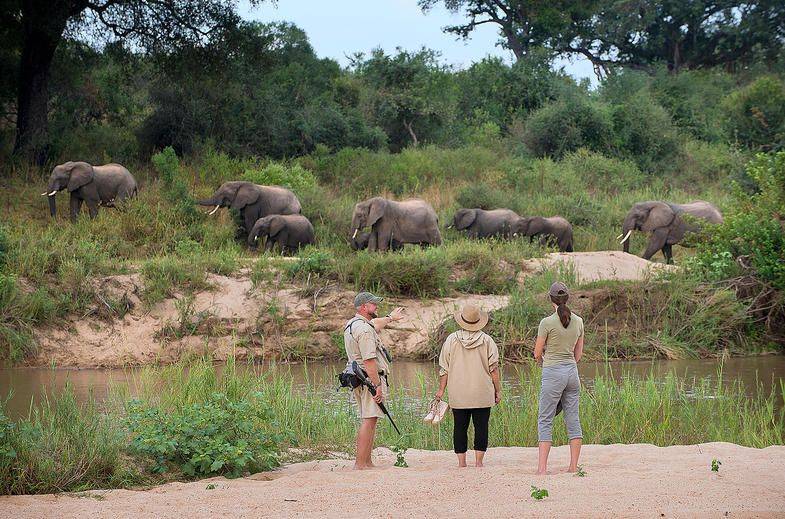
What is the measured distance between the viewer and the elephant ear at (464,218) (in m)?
24.5

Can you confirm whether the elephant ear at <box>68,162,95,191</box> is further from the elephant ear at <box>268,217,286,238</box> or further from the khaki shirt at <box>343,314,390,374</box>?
the khaki shirt at <box>343,314,390,374</box>

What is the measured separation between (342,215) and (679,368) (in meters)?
9.99

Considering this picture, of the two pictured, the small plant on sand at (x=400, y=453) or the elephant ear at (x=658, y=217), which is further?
the elephant ear at (x=658, y=217)

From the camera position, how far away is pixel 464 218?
2458cm

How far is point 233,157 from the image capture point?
2853 centimetres

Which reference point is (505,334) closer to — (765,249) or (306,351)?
(306,351)

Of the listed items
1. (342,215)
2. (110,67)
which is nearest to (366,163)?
(342,215)

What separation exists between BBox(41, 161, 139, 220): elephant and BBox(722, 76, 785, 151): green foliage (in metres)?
17.0

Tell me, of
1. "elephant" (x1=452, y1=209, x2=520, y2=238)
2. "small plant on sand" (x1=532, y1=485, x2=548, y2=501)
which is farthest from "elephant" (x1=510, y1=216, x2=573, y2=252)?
"small plant on sand" (x1=532, y1=485, x2=548, y2=501)

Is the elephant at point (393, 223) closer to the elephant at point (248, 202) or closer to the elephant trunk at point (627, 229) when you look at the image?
the elephant at point (248, 202)

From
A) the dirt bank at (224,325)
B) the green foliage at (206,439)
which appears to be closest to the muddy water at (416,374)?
the dirt bank at (224,325)

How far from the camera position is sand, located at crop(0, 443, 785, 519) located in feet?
23.4

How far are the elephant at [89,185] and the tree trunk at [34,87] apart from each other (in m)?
2.92

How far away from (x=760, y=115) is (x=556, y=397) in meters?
25.3
